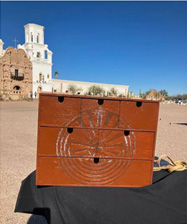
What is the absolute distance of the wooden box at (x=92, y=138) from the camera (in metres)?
1.48

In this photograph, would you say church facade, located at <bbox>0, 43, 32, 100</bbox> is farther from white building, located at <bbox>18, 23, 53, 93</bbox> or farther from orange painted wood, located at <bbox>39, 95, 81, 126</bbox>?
orange painted wood, located at <bbox>39, 95, 81, 126</bbox>

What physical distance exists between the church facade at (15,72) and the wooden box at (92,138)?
37.1 m

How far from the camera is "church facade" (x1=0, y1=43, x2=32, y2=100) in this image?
124 ft

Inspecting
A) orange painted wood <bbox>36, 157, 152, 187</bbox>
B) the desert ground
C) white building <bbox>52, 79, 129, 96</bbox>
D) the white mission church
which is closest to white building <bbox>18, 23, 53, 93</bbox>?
the white mission church

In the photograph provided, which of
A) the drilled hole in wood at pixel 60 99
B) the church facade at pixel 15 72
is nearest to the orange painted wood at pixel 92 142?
the drilled hole in wood at pixel 60 99

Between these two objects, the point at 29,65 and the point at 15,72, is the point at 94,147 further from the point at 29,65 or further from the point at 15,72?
the point at 29,65

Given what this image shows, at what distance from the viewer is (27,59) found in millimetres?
40969

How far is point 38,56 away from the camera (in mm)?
45219

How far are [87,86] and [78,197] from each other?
58055 mm

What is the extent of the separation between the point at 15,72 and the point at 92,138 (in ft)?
138

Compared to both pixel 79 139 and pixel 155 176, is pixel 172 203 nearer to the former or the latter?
pixel 155 176

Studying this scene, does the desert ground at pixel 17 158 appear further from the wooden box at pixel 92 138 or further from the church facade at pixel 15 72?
the church facade at pixel 15 72

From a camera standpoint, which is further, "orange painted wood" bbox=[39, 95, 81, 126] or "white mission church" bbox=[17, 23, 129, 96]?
"white mission church" bbox=[17, 23, 129, 96]

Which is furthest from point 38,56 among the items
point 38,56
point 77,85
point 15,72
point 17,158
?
point 17,158
